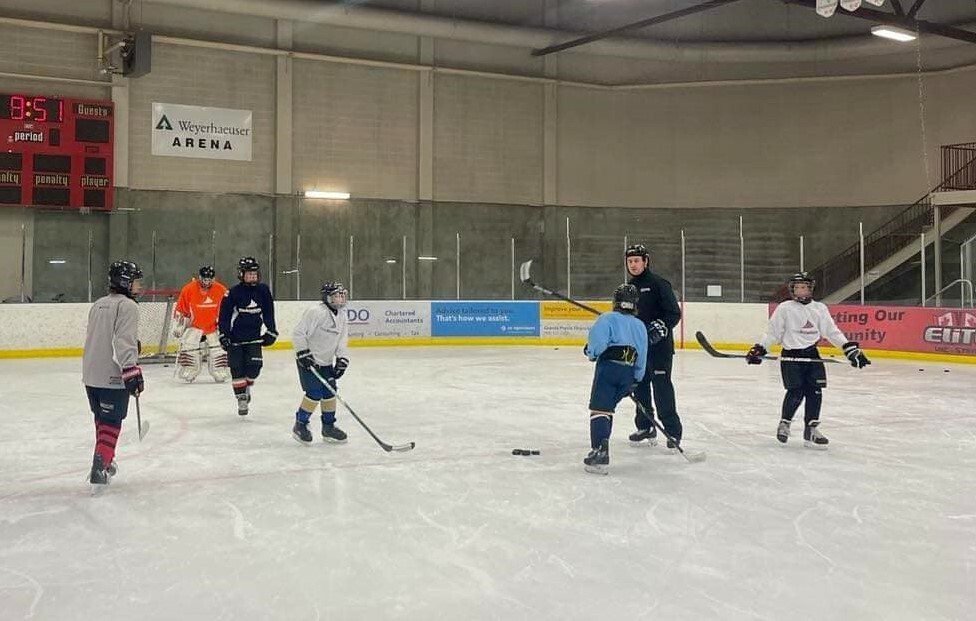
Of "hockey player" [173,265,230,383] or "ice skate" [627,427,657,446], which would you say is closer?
"ice skate" [627,427,657,446]

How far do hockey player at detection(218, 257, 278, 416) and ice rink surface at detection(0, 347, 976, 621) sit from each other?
346mm

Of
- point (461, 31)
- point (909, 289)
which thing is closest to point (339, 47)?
point (461, 31)

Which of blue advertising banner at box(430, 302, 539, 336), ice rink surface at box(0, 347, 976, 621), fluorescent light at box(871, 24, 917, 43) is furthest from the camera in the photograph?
blue advertising banner at box(430, 302, 539, 336)

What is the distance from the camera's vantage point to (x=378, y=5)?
17.0 m

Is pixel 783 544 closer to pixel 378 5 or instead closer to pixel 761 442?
pixel 761 442

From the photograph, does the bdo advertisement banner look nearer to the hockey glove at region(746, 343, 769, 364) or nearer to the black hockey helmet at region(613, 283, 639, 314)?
the hockey glove at region(746, 343, 769, 364)

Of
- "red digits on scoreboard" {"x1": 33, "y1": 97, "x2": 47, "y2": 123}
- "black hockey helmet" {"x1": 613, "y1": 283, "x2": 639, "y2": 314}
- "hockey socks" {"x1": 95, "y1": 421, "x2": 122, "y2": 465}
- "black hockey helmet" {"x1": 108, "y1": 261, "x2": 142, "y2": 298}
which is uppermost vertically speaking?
"red digits on scoreboard" {"x1": 33, "y1": 97, "x2": 47, "y2": 123}

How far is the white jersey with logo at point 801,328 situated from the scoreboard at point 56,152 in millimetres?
12520

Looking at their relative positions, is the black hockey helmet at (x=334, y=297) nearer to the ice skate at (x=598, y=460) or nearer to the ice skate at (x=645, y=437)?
the ice skate at (x=598, y=460)

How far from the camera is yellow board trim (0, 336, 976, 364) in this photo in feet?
38.4

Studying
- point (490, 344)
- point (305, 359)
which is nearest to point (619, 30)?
point (490, 344)

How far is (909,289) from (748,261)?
3.33 metres

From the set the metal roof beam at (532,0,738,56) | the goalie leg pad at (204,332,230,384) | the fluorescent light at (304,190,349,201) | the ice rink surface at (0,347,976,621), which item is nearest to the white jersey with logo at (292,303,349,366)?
the ice rink surface at (0,347,976,621)

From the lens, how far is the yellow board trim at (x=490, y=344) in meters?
11.7
